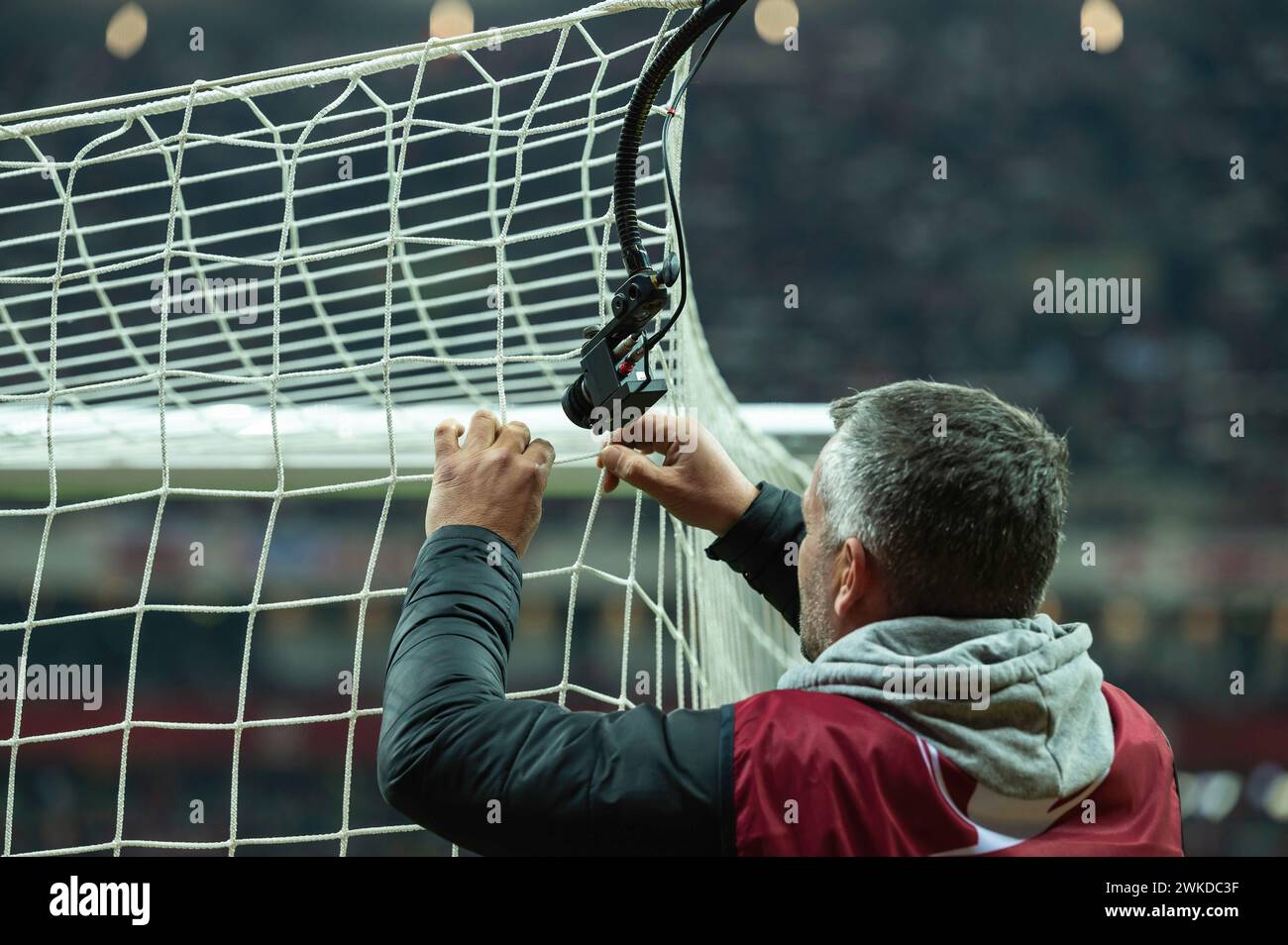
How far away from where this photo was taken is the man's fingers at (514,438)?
2.90 ft

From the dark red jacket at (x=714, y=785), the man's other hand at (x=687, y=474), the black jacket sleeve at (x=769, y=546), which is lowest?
the dark red jacket at (x=714, y=785)

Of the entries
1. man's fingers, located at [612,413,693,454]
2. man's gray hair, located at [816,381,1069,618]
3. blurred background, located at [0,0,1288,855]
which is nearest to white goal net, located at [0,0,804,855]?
man's fingers, located at [612,413,693,454]

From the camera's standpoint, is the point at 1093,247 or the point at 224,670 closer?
the point at 224,670

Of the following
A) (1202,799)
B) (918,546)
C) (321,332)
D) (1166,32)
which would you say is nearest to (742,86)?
(1166,32)

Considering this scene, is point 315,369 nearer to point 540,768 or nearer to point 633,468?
point 633,468

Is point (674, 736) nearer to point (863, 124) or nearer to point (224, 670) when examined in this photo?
point (224, 670)

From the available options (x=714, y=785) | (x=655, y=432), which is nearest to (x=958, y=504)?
(x=714, y=785)

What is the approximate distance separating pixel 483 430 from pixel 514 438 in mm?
27

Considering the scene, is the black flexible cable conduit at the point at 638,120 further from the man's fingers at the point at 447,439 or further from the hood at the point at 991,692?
the hood at the point at 991,692

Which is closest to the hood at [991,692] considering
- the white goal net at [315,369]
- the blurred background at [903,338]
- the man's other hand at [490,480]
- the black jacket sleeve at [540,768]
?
the black jacket sleeve at [540,768]

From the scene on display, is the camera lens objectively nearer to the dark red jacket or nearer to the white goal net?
the white goal net

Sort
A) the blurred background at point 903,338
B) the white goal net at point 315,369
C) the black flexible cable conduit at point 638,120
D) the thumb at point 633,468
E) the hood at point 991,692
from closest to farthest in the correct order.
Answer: the hood at point 991,692
the black flexible cable conduit at point 638,120
the thumb at point 633,468
the white goal net at point 315,369
the blurred background at point 903,338

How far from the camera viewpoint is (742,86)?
18.9ft
